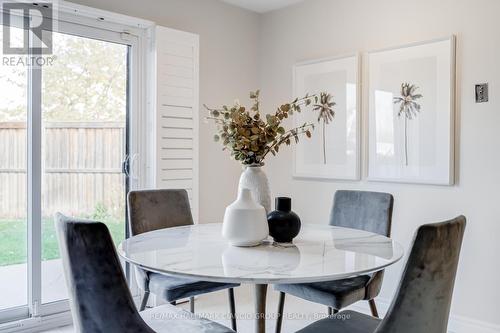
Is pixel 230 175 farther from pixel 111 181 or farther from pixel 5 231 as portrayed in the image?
pixel 5 231

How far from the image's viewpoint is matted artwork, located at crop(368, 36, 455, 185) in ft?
9.11

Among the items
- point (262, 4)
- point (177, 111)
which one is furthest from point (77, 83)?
point (262, 4)

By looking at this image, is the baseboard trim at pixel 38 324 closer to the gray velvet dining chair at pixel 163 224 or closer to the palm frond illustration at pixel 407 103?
the gray velvet dining chair at pixel 163 224

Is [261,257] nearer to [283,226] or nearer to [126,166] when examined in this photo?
[283,226]

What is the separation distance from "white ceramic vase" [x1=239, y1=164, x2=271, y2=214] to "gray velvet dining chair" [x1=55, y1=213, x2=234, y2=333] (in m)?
0.85

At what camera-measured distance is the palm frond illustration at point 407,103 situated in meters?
2.92

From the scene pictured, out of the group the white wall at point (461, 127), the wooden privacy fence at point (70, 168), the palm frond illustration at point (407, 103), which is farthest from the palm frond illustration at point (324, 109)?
the wooden privacy fence at point (70, 168)

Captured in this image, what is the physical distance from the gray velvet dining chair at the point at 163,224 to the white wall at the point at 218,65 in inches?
36.5

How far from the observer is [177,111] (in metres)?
3.24

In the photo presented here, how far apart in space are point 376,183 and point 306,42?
1.37 metres

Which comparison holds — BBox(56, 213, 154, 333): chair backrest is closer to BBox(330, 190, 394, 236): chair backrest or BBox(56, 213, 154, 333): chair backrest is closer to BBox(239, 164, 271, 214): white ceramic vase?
BBox(239, 164, 271, 214): white ceramic vase

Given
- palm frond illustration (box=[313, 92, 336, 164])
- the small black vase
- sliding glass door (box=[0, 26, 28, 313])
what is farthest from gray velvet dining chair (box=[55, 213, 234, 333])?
palm frond illustration (box=[313, 92, 336, 164])

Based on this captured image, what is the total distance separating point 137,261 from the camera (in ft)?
4.98

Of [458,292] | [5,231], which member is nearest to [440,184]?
[458,292]
